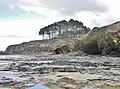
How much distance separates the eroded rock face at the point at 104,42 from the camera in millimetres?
95925

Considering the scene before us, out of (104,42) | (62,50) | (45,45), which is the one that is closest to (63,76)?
(104,42)

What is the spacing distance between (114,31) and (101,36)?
374 inches

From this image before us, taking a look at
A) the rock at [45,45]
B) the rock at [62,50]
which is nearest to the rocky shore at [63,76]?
the rock at [62,50]

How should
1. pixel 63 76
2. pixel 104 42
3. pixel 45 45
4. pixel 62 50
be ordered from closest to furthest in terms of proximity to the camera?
1. pixel 63 76
2. pixel 104 42
3. pixel 62 50
4. pixel 45 45

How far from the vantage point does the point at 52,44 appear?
176 m

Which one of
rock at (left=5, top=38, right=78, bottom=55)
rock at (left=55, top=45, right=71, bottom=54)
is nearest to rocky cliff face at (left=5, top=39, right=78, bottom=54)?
rock at (left=5, top=38, right=78, bottom=55)

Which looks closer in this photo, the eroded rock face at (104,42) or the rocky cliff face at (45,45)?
the eroded rock face at (104,42)

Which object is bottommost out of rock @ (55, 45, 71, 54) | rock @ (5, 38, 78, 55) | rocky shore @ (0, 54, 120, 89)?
rocky shore @ (0, 54, 120, 89)

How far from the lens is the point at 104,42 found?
103188mm

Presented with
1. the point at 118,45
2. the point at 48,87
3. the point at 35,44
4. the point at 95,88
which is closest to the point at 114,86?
the point at 95,88

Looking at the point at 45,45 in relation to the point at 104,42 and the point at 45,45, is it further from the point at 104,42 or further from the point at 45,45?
the point at 104,42

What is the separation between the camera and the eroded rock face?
95925 mm

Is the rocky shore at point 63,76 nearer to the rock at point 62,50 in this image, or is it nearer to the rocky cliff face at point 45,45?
the rock at point 62,50

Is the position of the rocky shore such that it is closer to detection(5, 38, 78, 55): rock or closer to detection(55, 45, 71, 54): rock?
detection(55, 45, 71, 54): rock
